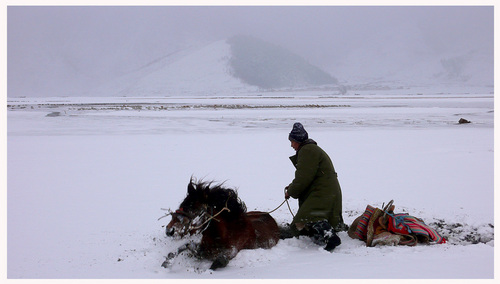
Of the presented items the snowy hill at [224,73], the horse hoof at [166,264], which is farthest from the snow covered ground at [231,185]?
the snowy hill at [224,73]

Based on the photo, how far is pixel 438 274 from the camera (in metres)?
3.04

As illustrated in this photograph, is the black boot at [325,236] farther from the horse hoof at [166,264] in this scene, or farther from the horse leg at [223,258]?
the horse hoof at [166,264]

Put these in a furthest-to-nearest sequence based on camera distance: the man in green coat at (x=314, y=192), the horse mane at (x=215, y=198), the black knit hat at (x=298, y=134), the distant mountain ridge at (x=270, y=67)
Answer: the distant mountain ridge at (x=270, y=67), the black knit hat at (x=298, y=134), the man in green coat at (x=314, y=192), the horse mane at (x=215, y=198)

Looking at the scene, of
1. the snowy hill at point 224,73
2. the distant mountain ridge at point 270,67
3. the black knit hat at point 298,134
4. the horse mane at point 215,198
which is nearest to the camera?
the horse mane at point 215,198

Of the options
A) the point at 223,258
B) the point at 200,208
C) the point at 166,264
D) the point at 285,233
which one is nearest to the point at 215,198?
the point at 200,208

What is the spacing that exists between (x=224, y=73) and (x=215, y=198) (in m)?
126

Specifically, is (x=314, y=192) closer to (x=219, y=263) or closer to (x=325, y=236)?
(x=325, y=236)

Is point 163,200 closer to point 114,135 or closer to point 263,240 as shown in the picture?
point 263,240

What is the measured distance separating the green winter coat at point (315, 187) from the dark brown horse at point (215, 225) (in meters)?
0.47

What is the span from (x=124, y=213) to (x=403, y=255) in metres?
3.20

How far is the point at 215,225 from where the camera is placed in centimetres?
335

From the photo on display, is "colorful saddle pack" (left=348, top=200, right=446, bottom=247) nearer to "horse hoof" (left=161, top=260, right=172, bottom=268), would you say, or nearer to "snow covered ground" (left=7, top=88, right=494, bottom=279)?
"snow covered ground" (left=7, top=88, right=494, bottom=279)

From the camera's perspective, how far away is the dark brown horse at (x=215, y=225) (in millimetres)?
3291

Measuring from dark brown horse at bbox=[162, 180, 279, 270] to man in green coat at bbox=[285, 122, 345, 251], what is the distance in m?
0.43
